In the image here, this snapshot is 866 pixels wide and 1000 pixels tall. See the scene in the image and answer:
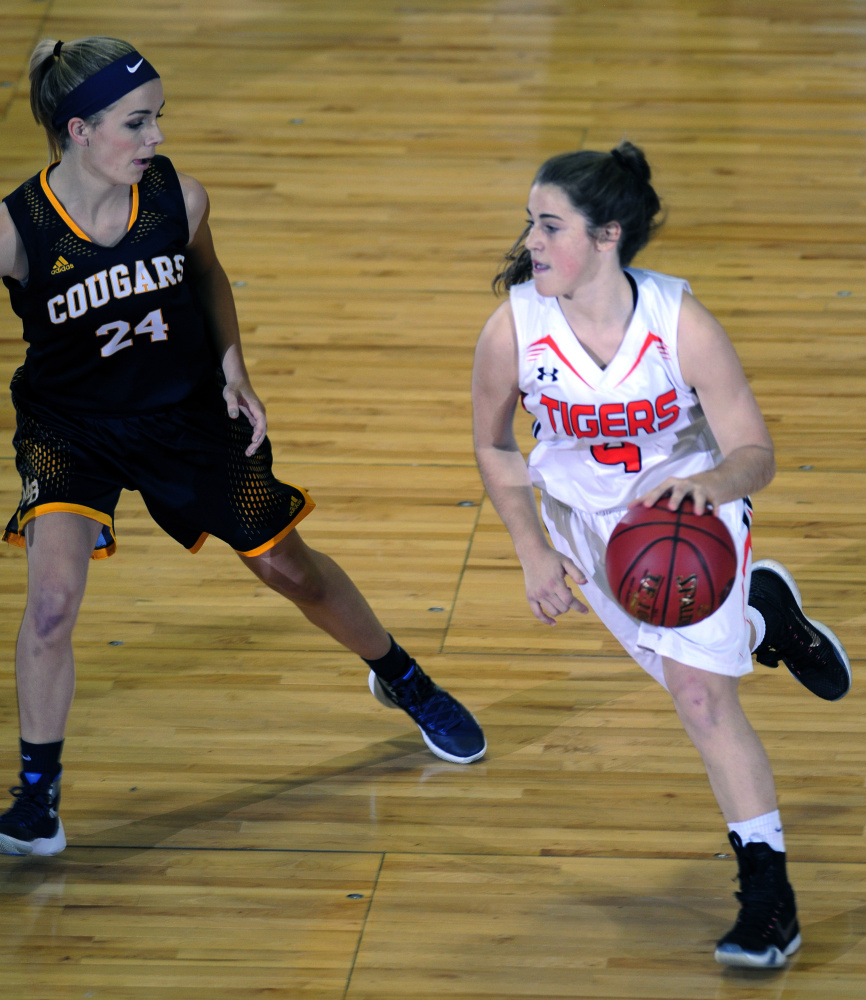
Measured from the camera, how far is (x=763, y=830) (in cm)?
260

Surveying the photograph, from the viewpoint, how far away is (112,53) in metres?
2.73

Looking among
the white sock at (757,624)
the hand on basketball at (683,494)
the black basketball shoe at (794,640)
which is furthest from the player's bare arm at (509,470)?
the black basketball shoe at (794,640)

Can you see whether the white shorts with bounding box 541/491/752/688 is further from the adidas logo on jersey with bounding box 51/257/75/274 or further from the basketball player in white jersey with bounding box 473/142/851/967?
the adidas logo on jersey with bounding box 51/257/75/274

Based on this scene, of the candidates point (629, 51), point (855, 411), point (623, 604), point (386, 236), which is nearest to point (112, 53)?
point (623, 604)

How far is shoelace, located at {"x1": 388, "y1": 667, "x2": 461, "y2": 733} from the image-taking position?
3299mm

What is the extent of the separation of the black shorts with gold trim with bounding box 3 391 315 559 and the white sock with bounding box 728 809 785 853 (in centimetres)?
113

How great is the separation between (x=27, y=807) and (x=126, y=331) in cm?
101

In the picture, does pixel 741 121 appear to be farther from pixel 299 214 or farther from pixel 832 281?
pixel 299 214

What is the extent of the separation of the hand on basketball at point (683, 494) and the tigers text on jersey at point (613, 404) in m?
0.25

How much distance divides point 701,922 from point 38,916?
4.33 feet

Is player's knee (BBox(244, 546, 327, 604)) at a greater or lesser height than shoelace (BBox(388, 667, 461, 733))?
greater

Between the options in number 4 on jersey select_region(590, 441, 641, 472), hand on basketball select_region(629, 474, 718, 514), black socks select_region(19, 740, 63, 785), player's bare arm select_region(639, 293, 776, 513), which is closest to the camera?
hand on basketball select_region(629, 474, 718, 514)

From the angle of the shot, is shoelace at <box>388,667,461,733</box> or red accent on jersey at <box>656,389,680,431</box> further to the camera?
shoelace at <box>388,667,461,733</box>

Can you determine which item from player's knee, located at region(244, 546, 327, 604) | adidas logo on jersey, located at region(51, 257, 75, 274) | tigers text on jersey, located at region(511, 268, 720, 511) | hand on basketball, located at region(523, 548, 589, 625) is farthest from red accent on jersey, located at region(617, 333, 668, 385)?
adidas logo on jersey, located at region(51, 257, 75, 274)
